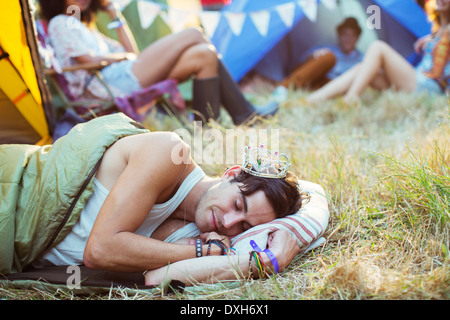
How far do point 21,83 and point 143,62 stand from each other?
0.96 metres

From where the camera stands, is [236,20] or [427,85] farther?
[236,20]

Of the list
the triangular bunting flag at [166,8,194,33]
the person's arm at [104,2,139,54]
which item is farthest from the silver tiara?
the triangular bunting flag at [166,8,194,33]

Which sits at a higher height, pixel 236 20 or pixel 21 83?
pixel 236 20

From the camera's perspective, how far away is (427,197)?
159 centimetres

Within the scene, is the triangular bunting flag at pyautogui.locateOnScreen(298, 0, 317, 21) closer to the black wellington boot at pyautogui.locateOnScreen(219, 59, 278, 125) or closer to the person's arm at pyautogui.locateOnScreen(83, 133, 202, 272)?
the black wellington boot at pyautogui.locateOnScreen(219, 59, 278, 125)

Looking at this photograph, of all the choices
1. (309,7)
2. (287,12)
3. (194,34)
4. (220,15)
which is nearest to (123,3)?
(220,15)

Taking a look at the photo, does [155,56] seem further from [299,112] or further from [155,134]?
[155,134]

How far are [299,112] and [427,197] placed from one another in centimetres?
204

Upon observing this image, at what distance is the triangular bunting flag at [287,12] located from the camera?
4730 mm

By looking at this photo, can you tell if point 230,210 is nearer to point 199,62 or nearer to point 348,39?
point 199,62

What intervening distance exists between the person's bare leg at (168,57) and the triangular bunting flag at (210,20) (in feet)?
4.84

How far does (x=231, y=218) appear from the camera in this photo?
151cm

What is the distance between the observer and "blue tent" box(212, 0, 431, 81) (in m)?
4.72

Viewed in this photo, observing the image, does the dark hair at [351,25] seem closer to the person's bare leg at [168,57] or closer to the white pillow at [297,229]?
the person's bare leg at [168,57]
